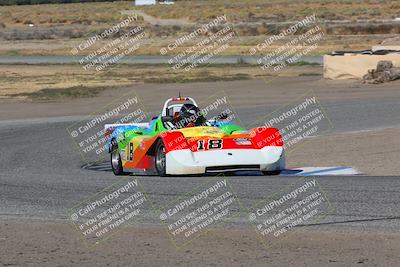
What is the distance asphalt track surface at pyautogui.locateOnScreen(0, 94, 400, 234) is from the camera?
12.6 metres

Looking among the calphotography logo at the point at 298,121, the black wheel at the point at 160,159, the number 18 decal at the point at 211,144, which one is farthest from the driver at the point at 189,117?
the calphotography logo at the point at 298,121

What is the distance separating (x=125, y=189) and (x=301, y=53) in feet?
159

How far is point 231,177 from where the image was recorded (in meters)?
17.1

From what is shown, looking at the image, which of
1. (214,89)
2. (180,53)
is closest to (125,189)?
(214,89)

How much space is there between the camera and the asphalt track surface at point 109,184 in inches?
496

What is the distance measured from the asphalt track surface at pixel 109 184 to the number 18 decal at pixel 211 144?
A: 0.53 m

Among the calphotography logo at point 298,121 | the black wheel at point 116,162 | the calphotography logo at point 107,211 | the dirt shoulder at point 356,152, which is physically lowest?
the calphotography logo at point 298,121

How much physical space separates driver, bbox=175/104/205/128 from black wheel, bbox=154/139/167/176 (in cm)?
89

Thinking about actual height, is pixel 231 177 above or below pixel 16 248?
below

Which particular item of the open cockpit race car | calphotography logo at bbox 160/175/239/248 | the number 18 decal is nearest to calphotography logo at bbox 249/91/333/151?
the open cockpit race car

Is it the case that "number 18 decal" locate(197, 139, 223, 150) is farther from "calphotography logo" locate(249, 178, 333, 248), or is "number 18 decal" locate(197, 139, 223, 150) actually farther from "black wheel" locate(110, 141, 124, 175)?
"black wheel" locate(110, 141, 124, 175)

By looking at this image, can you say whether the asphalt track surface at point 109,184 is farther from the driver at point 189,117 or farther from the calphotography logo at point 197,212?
the driver at point 189,117

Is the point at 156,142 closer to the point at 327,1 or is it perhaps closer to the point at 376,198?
the point at 376,198

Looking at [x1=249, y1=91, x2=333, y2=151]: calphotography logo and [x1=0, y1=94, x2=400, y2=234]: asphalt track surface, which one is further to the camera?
[x1=249, y1=91, x2=333, y2=151]: calphotography logo
